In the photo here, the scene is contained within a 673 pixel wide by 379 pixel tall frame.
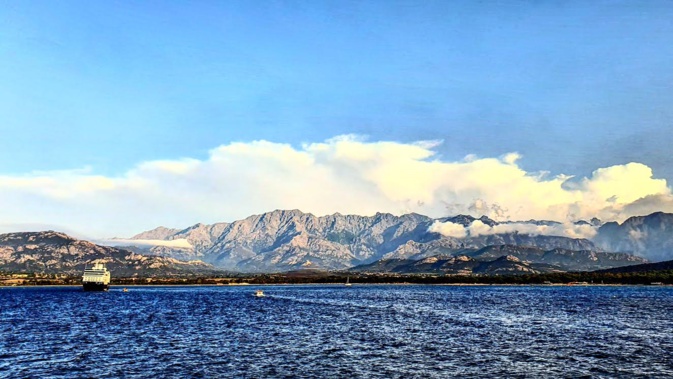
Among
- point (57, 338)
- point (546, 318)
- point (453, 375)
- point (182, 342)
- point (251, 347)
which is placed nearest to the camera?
point (453, 375)

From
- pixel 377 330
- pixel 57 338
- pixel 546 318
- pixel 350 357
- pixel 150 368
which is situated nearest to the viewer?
pixel 150 368

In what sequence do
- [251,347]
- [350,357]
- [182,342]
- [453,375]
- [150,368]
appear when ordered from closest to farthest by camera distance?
[453,375]
[150,368]
[350,357]
[251,347]
[182,342]

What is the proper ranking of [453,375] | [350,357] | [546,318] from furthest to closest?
[546,318] → [350,357] → [453,375]

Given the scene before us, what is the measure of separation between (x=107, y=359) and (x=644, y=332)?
8741cm

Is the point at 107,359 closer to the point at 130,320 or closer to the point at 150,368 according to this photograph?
the point at 150,368

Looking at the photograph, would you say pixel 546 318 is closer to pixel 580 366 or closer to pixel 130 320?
pixel 580 366

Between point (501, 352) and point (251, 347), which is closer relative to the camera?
point (501, 352)

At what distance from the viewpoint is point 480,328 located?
105250mm

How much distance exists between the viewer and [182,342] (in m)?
86.9

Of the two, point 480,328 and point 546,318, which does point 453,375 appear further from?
point 546,318

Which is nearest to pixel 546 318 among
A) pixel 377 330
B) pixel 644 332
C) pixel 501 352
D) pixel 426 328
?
pixel 644 332

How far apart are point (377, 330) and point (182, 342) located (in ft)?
114

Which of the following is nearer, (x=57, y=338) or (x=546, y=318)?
(x=57, y=338)

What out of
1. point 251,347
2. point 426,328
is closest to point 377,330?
point 426,328
